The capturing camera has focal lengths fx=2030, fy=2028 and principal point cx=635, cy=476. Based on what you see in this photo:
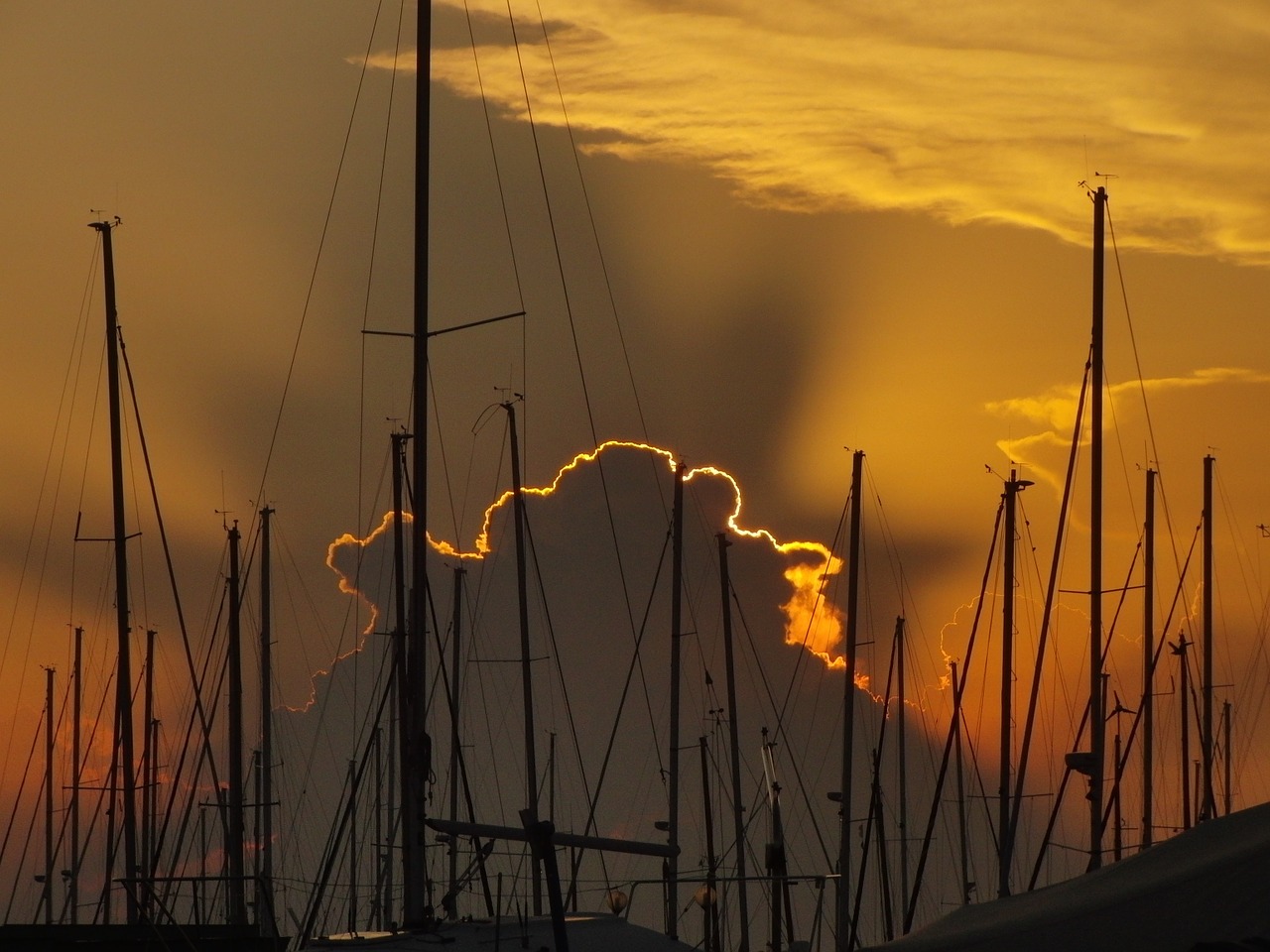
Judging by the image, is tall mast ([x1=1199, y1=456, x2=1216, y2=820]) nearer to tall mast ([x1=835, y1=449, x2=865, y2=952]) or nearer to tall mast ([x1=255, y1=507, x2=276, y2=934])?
tall mast ([x1=835, y1=449, x2=865, y2=952])

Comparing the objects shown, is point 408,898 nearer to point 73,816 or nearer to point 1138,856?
point 1138,856

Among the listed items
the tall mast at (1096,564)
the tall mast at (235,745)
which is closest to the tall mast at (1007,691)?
the tall mast at (1096,564)

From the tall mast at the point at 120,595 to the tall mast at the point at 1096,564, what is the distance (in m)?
18.4

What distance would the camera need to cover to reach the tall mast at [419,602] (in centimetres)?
2823

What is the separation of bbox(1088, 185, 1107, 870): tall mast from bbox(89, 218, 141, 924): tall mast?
1840 cm

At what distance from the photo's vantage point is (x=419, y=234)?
30688 millimetres

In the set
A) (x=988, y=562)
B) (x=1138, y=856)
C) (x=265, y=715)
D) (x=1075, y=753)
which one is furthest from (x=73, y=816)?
(x=1138, y=856)

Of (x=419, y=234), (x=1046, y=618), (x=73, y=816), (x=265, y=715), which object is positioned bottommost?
(x=73, y=816)

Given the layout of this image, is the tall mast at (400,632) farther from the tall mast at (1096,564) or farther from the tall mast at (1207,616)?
the tall mast at (1207,616)

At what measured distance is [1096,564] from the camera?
139 feet

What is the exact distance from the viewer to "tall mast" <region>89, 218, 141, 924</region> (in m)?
37.9

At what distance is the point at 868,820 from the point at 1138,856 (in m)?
28.9

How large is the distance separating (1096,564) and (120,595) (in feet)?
64.9

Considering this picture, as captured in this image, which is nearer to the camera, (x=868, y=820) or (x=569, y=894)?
(x=569, y=894)
